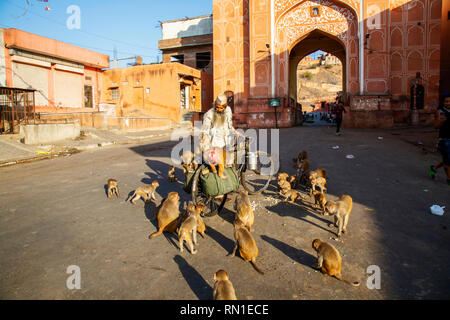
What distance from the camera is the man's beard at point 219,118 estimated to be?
484 cm

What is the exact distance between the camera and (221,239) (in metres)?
3.73

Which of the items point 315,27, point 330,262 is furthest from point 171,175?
point 315,27

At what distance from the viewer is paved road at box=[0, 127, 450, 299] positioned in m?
2.62

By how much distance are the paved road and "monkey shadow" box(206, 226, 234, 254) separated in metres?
0.01

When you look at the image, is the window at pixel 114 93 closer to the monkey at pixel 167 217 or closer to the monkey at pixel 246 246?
the monkey at pixel 167 217

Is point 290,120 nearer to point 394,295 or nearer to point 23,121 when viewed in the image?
point 23,121

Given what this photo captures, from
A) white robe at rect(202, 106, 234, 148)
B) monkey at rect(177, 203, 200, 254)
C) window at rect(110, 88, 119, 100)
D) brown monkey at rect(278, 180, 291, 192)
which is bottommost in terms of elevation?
monkey at rect(177, 203, 200, 254)

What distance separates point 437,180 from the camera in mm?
6273

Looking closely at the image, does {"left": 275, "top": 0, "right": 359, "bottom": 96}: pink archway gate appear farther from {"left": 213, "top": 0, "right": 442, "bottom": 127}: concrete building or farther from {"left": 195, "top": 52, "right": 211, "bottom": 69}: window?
{"left": 195, "top": 52, "right": 211, "bottom": 69}: window

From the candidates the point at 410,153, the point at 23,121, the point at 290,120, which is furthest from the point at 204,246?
the point at 290,120

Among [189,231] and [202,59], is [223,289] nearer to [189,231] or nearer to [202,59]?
[189,231]

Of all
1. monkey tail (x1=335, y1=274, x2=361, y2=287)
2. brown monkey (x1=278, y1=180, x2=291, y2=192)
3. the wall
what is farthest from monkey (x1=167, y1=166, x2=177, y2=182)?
the wall

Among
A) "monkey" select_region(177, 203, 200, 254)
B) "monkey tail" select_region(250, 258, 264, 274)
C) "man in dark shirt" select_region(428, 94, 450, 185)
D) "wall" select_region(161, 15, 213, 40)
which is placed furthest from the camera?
"wall" select_region(161, 15, 213, 40)

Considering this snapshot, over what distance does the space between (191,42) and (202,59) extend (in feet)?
7.75
